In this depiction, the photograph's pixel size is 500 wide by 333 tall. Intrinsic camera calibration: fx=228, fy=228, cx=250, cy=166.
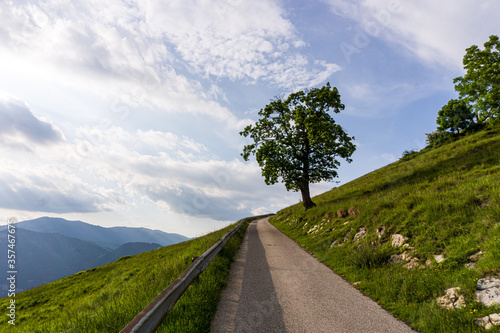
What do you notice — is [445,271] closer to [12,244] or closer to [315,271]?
[315,271]

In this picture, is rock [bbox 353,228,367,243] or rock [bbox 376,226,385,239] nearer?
rock [bbox 376,226,385,239]

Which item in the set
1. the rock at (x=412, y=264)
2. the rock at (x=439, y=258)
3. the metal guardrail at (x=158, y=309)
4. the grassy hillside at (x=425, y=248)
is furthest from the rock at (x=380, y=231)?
the metal guardrail at (x=158, y=309)

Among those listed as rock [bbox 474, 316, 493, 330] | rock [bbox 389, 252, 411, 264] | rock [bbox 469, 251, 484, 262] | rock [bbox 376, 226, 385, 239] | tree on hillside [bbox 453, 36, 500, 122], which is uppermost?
tree on hillside [bbox 453, 36, 500, 122]

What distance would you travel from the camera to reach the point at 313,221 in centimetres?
1816

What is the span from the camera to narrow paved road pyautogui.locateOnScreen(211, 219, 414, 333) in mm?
4648

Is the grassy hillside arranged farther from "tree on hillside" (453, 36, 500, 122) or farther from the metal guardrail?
"tree on hillside" (453, 36, 500, 122)

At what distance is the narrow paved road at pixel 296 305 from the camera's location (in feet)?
15.3

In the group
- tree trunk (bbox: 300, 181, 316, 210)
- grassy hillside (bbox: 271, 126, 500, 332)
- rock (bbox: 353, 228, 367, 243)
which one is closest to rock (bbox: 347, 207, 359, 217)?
grassy hillside (bbox: 271, 126, 500, 332)

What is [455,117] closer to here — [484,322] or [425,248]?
[425,248]

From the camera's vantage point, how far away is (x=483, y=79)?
22922mm

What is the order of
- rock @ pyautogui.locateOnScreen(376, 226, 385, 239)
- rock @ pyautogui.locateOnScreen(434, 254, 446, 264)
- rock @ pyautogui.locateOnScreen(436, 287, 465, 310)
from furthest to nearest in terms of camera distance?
rock @ pyautogui.locateOnScreen(376, 226, 385, 239)
rock @ pyautogui.locateOnScreen(434, 254, 446, 264)
rock @ pyautogui.locateOnScreen(436, 287, 465, 310)

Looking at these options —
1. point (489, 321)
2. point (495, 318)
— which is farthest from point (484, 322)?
point (495, 318)

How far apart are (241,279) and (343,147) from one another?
2007 centimetres

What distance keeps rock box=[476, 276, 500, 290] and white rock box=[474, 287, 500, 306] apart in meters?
0.10
